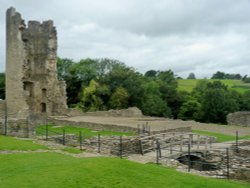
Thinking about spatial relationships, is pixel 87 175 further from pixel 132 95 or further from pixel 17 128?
pixel 132 95

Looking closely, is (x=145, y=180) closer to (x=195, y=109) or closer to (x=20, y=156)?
(x=20, y=156)

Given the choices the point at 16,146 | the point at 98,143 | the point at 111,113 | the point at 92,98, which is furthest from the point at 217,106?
the point at 16,146

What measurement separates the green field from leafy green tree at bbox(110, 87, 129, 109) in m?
43.5

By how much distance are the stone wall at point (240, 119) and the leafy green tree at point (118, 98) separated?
18666 mm

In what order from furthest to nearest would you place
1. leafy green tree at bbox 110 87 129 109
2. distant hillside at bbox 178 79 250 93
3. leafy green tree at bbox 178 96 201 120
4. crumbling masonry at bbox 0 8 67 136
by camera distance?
distant hillside at bbox 178 79 250 93
leafy green tree at bbox 178 96 201 120
leafy green tree at bbox 110 87 129 109
crumbling masonry at bbox 0 8 67 136

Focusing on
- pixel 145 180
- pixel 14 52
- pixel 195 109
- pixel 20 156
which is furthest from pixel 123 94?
pixel 145 180

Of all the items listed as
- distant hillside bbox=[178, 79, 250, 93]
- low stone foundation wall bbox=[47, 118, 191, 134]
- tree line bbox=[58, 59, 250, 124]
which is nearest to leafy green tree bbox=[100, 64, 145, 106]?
tree line bbox=[58, 59, 250, 124]

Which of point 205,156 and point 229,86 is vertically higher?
point 229,86

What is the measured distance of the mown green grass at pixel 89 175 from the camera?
13500 mm

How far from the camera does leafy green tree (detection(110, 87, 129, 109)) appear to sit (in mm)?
61281

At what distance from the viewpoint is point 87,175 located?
554 inches

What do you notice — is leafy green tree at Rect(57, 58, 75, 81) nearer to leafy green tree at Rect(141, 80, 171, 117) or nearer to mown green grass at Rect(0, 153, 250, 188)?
leafy green tree at Rect(141, 80, 171, 117)

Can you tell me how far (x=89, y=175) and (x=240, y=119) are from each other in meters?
35.7

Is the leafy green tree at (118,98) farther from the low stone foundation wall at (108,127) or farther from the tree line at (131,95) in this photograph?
the low stone foundation wall at (108,127)
